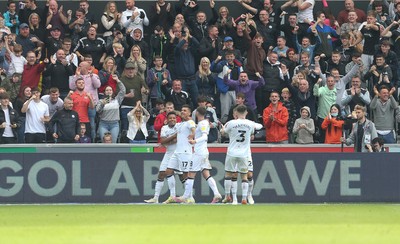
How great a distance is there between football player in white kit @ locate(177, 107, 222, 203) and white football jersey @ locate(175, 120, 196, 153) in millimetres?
185

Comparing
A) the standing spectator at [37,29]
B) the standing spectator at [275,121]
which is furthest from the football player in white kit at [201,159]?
the standing spectator at [37,29]

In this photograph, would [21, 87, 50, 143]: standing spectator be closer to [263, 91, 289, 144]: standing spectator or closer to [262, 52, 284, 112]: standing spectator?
[263, 91, 289, 144]: standing spectator

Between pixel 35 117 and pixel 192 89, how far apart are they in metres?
4.26

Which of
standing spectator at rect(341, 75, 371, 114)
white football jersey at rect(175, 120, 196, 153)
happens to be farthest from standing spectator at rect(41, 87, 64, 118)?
standing spectator at rect(341, 75, 371, 114)

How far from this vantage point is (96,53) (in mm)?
28672

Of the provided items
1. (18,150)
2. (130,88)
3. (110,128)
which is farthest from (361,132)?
(18,150)

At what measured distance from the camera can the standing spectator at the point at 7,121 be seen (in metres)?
26.1

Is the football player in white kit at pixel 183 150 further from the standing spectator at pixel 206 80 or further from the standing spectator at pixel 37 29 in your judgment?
the standing spectator at pixel 37 29

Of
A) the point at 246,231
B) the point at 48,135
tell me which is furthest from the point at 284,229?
the point at 48,135

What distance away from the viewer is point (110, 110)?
88.3 ft

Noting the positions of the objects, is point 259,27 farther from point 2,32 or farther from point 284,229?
point 284,229

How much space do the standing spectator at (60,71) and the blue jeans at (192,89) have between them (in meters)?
2.93

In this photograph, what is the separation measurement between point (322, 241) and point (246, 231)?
1.78 m

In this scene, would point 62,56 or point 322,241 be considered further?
point 62,56
